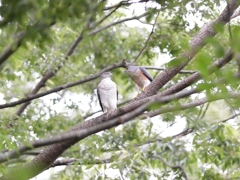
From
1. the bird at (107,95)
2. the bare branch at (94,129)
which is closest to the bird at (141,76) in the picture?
the bird at (107,95)

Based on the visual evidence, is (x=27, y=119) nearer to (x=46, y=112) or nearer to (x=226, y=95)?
(x=46, y=112)

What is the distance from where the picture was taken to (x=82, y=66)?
380 inches

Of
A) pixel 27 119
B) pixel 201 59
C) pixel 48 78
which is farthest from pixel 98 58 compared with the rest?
pixel 201 59

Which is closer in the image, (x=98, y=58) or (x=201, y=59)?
(x=201, y=59)

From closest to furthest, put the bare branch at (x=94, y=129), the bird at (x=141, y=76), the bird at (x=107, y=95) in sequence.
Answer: the bare branch at (x=94, y=129) < the bird at (x=107, y=95) < the bird at (x=141, y=76)

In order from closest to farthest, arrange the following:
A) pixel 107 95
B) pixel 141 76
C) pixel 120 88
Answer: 1. pixel 107 95
2. pixel 141 76
3. pixel 120 88

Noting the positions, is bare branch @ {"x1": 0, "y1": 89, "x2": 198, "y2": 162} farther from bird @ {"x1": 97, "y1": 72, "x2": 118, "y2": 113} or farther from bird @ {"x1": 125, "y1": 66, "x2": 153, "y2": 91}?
bird @ {"x1": 125, "y1": 66, "x2": 153, "y2": 91}

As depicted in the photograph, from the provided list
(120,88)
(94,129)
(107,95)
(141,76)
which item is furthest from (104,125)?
(120,88)

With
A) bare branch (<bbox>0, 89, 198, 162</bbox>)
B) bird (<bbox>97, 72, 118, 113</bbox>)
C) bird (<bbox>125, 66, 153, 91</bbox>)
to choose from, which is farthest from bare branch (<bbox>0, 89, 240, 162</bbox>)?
bird (<bbox>125, 66, 153, 91</bbox>)

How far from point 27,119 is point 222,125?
3.59 meters

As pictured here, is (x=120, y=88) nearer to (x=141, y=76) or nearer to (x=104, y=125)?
(x=141, y=76)

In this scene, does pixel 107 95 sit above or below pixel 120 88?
below

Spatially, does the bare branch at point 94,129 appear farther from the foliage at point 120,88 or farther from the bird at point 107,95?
the bird at point 107,95

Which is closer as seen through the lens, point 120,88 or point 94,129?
point 94,129
